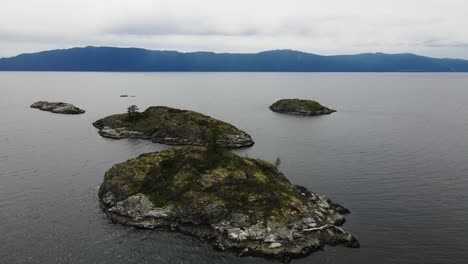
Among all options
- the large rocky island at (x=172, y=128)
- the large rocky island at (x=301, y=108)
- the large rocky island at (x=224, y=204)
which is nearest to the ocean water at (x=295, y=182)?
the large rocky island at (x=224, y=204)

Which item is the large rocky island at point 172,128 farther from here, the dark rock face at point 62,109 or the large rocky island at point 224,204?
the dark rock face at point 62,109

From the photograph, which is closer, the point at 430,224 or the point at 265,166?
the point at 430,224

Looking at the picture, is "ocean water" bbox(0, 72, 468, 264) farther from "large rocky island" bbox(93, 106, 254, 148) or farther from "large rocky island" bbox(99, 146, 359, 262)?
"large rocky island" bbox(93, 106, 254, 148)

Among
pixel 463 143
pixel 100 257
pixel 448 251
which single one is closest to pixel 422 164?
pixel 463 143

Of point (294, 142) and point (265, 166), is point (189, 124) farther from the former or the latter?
point (265, 166)

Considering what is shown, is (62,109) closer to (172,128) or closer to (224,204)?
(172,128)
